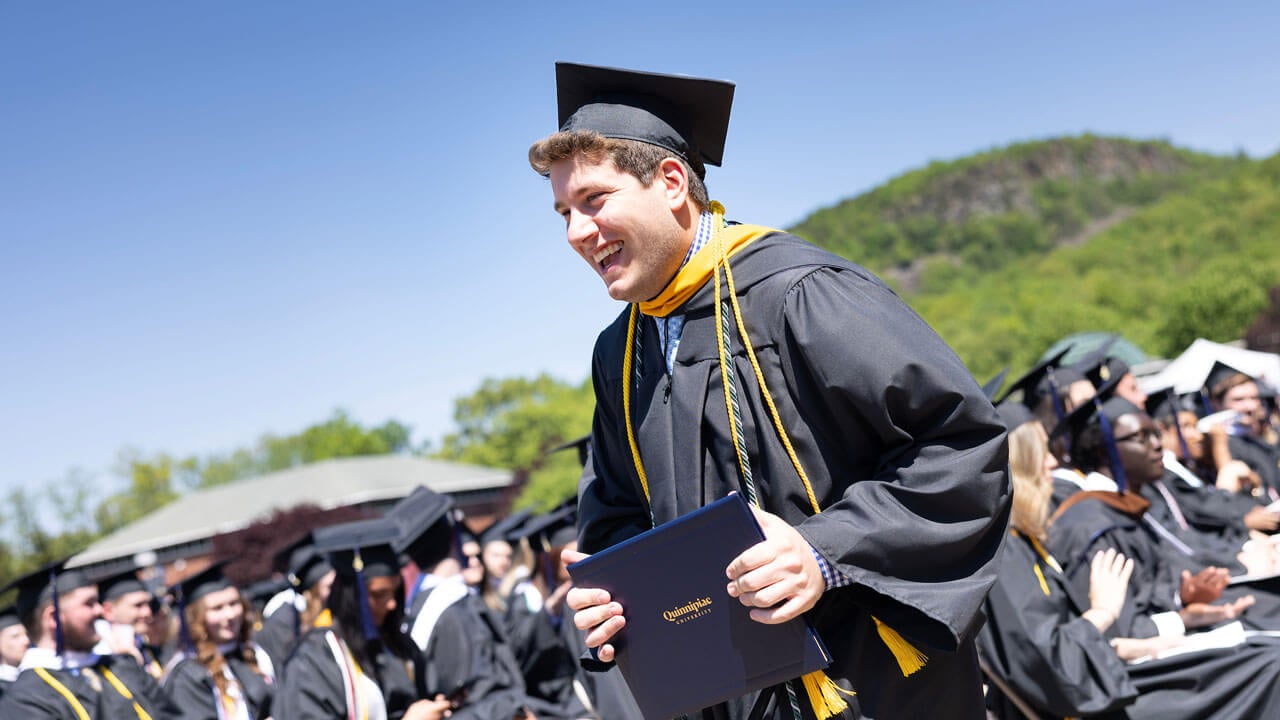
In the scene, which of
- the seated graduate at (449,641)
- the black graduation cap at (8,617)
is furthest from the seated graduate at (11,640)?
the seated graduate at (449,641)

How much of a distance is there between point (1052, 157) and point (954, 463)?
429 feet

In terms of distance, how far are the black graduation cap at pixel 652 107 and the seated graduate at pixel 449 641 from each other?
3.93 metres

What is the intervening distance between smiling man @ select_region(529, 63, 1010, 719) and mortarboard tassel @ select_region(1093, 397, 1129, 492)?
402 centimetres

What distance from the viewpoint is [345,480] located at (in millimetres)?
50500

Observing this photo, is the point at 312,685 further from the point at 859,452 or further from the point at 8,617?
the point at 859,452

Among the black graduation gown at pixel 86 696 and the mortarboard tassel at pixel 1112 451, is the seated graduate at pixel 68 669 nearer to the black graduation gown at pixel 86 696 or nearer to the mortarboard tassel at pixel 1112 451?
the black graduation gown at pixel 86 696

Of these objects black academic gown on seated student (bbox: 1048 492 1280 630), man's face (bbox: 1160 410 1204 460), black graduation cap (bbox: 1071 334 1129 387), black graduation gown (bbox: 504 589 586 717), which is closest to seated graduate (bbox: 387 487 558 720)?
black graduation gown (bbox: 504 589 586 717)

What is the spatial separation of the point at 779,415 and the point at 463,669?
410 centimetres

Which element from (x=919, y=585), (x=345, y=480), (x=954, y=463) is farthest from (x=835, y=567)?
(x=345, y=480)

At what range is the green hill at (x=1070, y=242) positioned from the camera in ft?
157

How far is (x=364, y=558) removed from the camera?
18.7 feet

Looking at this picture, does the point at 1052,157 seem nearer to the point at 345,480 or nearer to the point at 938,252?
the point at 938,252

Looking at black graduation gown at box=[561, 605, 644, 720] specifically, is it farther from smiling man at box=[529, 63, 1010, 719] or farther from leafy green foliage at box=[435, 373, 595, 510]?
leafy green foliage at box=[435, 373, 595, 510]

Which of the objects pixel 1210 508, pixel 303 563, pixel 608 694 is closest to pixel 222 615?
pixel 303 563
